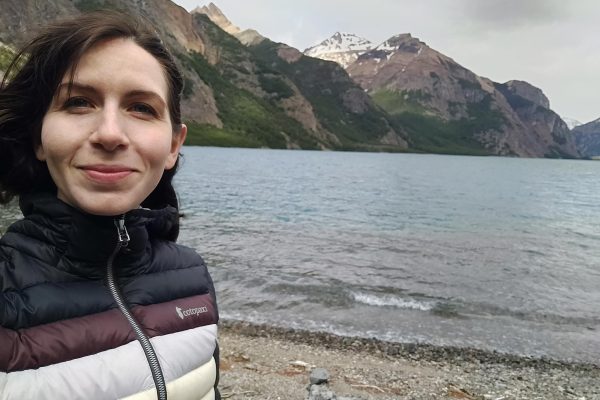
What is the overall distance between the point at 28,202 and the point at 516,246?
3538 centimetres


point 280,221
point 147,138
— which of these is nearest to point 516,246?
point 280,221

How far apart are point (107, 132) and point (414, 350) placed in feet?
43.8

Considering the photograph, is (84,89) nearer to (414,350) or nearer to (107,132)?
(107,132)

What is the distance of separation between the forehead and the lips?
45 cm

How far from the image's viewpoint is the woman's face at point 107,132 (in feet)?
7.96

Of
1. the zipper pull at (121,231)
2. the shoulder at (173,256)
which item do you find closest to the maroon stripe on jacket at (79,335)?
the shoulder at (173,256)

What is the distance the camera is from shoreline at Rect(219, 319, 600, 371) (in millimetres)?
13695

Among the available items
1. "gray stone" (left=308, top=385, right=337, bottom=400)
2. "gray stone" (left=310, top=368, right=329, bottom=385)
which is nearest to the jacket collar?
"gray stone" (left=308, top=385, right=337, bottom=400)

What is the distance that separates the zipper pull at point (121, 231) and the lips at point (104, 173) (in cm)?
24

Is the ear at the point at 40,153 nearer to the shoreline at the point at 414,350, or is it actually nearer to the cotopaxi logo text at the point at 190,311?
the cotopaxi logo text at the point at 190,311

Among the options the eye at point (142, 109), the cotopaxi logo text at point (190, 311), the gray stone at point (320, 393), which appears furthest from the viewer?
the gray stone at point (320, 393)

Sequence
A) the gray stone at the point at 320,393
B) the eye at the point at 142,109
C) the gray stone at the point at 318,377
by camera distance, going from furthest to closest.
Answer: the gray stone at the point at 318,377 < the gray stone at the point at 320,393 < the eye at the point at 142,109

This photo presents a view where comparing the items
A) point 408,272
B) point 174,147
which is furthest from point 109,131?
point 408,272

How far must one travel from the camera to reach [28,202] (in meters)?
2.68
